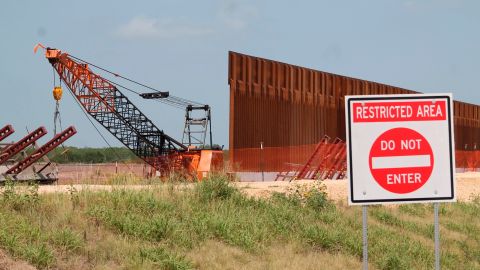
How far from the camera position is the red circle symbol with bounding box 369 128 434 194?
739 centimetres

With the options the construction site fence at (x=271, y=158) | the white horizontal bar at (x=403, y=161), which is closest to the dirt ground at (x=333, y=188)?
the construction site fence at (x=271, y=158)

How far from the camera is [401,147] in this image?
7477 millimetres

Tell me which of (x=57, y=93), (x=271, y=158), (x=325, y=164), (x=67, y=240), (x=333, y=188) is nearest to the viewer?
(x=67, y=240)

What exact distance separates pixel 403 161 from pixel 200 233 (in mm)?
5560

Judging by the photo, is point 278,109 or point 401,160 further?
point 278,109

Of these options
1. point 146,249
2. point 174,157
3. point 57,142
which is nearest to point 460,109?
point 174,157

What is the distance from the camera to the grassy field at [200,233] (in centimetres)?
1048

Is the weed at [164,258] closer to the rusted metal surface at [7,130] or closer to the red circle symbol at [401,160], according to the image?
the red circle symbol at [401,160]

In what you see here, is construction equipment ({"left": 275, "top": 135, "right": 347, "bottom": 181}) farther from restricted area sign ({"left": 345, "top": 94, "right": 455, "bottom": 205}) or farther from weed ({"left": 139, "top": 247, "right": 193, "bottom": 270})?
restricted area sign ({"left": 345, "top": 94, "right": 455, "bottom": 205})

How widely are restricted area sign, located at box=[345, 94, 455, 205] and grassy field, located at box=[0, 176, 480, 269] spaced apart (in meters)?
4.04

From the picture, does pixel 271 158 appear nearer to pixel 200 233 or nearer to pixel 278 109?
pixel 278 109

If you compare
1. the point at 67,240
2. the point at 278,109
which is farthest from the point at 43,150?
the point at 67,240

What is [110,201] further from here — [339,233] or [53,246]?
[339,233]

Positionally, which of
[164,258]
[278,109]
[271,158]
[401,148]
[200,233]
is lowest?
[164,258]
